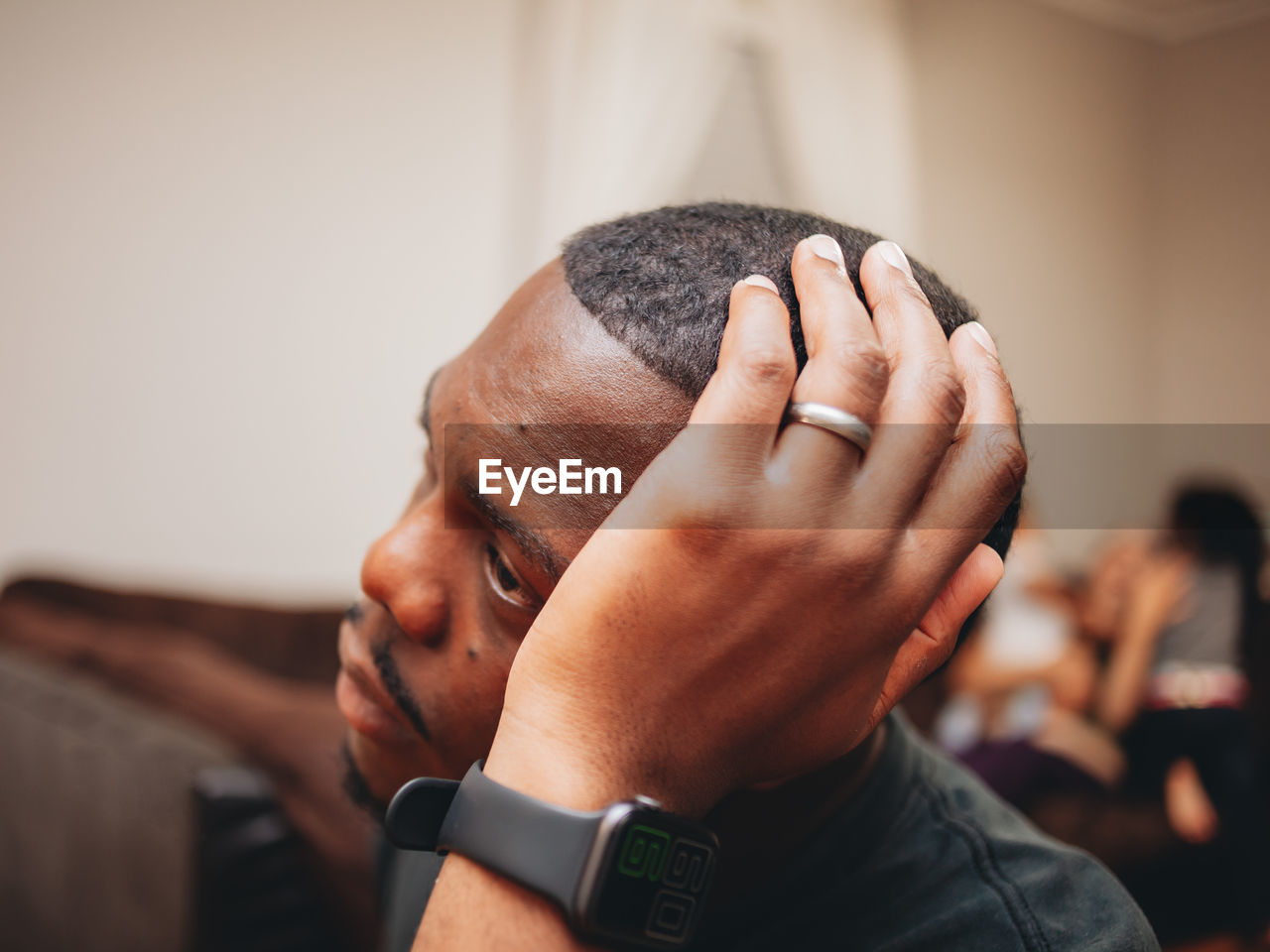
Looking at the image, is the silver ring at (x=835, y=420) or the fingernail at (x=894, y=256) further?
the fingernail at (x=894, y=256)

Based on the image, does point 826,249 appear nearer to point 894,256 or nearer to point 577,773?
point 894,256

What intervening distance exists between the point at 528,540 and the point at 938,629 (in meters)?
0.35

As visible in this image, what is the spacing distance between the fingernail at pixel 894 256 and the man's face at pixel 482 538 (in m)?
0.21

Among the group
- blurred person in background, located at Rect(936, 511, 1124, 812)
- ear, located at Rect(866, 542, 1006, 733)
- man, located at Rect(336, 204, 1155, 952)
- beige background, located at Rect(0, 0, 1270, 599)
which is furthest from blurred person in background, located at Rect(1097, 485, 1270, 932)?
ear, located at Rect(866, 542, 1006, 733)

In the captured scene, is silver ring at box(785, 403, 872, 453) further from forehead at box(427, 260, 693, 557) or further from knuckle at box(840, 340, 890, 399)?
forehead at box(427, 260, 693, 557)

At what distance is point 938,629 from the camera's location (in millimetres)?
677

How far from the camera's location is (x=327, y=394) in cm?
329

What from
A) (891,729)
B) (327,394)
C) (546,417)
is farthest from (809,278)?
(327,394)

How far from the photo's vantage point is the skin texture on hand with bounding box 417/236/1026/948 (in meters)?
0.58

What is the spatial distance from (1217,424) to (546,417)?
605 centimetres

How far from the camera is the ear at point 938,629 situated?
67cm

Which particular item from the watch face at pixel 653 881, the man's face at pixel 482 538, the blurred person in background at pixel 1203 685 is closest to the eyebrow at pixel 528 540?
the man's face at pixel 482 538

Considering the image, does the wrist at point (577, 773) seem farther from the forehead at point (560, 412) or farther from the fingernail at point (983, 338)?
the fingernail at point (983, 338)

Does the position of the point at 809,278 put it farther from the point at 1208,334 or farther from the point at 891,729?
the point at 1208,334
